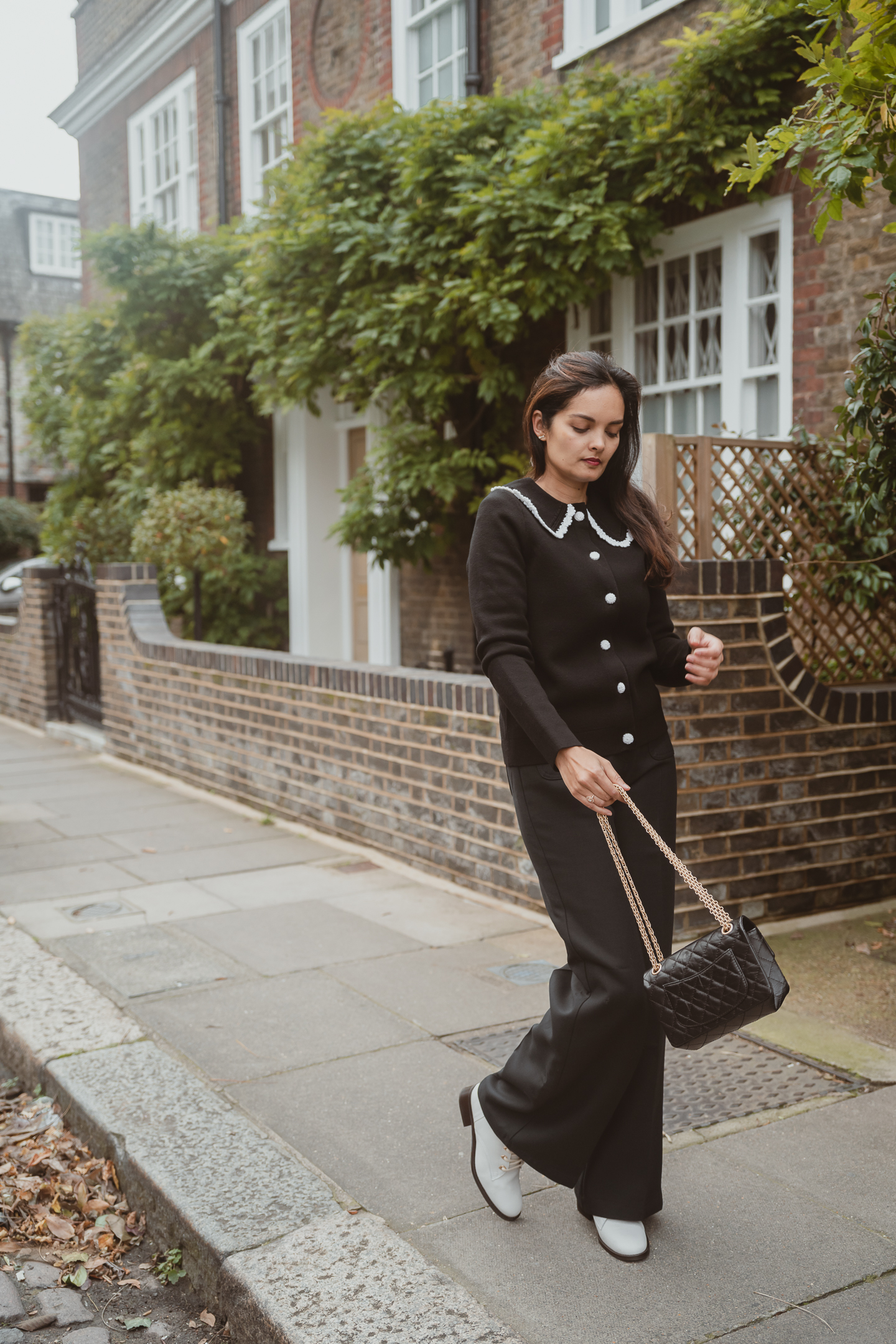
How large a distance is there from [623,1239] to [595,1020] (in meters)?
0.52

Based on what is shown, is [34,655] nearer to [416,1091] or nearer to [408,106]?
[408,106]

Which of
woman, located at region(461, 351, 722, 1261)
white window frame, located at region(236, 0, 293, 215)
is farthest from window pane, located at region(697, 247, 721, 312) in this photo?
white window frame, located at region(236, 0, 293, 215)

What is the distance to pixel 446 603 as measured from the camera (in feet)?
35.3

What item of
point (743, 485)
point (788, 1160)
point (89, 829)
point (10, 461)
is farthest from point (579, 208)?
point (10, 461)

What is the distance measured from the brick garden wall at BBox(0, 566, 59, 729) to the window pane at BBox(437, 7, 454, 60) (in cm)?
583

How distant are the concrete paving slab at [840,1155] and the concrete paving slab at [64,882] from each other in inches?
142

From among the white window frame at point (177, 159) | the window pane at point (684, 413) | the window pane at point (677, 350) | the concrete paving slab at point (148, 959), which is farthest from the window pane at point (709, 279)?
the white window frame at point (177, 159)

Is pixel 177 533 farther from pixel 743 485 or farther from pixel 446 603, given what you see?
pixel 743 485

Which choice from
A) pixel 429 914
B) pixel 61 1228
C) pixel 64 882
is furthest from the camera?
pixel 64 882

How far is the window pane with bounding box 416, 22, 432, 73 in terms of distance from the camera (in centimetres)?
1051

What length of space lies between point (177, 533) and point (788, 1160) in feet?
30.4

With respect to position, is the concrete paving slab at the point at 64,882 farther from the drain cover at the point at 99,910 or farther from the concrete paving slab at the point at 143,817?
the concrete paving slab at the point at 143,817

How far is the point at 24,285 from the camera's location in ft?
108

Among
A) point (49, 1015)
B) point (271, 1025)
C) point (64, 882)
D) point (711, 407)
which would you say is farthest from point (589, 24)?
point (49, 1015)
